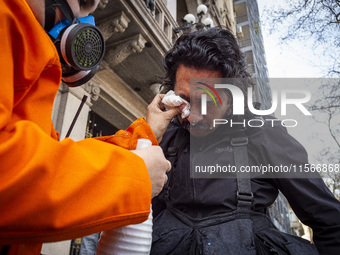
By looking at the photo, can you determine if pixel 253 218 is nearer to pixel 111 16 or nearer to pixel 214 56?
pixel 214 56

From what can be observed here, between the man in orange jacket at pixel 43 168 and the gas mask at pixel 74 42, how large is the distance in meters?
0.23

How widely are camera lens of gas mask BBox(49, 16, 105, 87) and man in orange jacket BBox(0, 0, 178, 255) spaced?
0.90 feet

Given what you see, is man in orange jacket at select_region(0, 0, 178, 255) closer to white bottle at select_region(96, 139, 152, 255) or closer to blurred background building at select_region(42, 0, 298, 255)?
white bottle at select_region(96, 139, 152, 255)

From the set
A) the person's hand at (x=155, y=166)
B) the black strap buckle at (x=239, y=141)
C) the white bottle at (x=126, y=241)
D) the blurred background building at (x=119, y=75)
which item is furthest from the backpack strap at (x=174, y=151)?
the blurred background building at (x=119, y=75)

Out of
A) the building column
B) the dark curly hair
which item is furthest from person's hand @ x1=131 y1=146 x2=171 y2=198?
the building column

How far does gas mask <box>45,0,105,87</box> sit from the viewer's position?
1.07 metres

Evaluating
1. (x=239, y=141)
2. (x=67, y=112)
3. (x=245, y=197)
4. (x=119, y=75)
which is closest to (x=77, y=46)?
(x=239, y=141)

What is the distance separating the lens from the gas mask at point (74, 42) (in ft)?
3.50

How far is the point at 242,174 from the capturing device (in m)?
1.47

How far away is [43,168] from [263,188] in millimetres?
1217

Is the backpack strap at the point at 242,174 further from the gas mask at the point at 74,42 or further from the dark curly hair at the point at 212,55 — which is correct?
the gas mask at the point at 74,42

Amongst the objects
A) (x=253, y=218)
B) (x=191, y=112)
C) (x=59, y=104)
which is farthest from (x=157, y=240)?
(x=59, y=104)

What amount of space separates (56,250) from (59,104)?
2159 millimetres

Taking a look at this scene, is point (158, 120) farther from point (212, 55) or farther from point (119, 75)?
point (119, 75)
